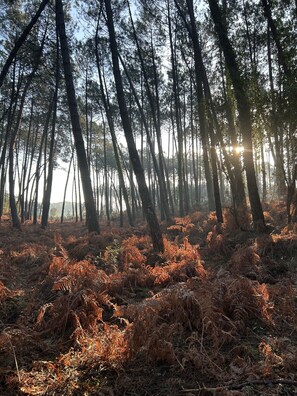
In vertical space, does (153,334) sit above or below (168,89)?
below

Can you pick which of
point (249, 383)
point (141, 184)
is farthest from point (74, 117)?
point (249, 383)

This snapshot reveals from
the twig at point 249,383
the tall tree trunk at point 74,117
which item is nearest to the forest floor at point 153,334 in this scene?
the twig at point 249,383

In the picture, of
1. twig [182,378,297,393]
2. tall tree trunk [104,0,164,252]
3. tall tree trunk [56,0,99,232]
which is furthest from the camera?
tall tree trunk [56,0,99,232]

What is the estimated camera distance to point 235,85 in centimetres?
858

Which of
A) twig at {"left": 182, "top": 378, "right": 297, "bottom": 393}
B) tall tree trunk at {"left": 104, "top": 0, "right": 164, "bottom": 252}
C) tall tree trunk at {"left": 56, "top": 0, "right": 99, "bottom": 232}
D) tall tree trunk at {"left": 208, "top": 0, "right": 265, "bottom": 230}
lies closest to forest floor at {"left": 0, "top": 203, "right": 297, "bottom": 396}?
twig at {"left": 182, "top": 378, "right": 297, "bottom": 393}

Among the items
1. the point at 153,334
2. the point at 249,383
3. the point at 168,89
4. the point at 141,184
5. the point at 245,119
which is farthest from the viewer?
the point at 168,89

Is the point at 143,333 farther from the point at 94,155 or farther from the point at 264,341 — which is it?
the point at 94,155

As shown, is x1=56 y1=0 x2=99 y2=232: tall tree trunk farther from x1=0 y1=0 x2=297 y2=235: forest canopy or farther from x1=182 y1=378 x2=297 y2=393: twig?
x1=182 y1=378 x2=297 y2=393: twig

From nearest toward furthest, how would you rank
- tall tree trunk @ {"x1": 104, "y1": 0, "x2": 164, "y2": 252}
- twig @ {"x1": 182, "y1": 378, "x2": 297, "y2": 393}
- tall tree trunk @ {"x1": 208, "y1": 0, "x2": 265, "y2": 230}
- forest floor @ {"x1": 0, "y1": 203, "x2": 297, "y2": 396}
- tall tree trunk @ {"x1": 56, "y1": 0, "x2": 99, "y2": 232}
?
twig @ {"x1": 182, "y1": 378, "x2": 297, "y2": 393} → forest floor @ {"x1": 0, "y1": 203, "x2": 297, "y2": 396} → tall tree trunk @ {"x1": 104, "y1": 0, "x2": 164, "y2": 252} → tall tree trunk @ {"x1": 208, "y1": 0, "x2": 265, "y2": 230} → tall tree trunk @ {"x1": 56, "y1": 0, "x2": 99, "y2": 232}

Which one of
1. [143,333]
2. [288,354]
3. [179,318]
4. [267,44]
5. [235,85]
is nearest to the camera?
[288,354]

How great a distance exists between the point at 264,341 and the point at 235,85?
7.34 metres

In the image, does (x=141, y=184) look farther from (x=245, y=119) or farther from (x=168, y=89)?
(x=168, y=89)

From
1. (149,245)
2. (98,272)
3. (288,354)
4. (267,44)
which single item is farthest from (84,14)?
(288,354)

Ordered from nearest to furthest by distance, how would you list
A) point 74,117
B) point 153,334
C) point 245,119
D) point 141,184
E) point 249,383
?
point 249,383
point 153,334
point 141,184
point 245,119
point 74,117
